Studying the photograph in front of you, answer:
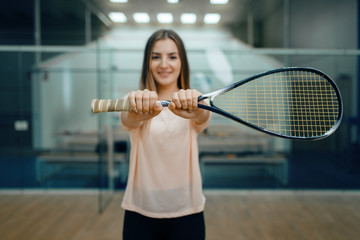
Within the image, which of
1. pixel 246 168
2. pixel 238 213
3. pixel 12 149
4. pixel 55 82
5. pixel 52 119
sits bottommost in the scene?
pixel 238 213

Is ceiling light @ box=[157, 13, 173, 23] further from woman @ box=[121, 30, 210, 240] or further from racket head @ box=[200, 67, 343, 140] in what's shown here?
woman @ box=[121, 30, 210, 240]

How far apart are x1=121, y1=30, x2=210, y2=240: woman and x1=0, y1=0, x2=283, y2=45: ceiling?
2.63 meters

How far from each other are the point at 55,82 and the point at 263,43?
3352mm

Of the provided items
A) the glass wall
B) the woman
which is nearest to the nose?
the woman

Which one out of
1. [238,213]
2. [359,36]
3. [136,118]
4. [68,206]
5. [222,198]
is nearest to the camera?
[136,118]

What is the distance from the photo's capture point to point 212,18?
3.62 m

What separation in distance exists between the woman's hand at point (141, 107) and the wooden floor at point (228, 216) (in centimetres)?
203


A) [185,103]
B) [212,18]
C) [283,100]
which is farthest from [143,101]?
[212,18]

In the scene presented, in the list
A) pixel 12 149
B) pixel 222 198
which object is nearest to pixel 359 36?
pixel 222 198

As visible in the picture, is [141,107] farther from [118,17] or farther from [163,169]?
[118,17]

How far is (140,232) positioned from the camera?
843mm

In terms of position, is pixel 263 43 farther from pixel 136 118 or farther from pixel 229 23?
pixel 136 118

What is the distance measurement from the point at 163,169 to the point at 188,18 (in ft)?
10.3

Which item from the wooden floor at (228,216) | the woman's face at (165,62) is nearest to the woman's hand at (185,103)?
the woman's face at (165,62)
